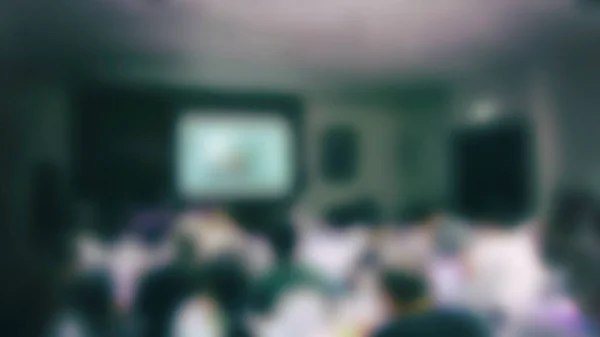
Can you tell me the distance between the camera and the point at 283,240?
95 cm

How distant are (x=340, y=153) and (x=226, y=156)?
0.15 metres

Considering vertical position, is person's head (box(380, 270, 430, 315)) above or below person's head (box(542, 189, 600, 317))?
below

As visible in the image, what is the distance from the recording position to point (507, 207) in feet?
3.23

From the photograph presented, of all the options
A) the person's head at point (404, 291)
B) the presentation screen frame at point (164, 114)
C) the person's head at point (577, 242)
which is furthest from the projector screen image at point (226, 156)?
the person's head at point (577, 242)

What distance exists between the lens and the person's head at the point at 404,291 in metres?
0.96

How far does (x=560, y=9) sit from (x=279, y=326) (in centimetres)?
58

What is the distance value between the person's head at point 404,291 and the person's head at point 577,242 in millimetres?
182

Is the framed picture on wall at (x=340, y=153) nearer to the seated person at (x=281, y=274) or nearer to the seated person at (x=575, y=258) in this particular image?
the seated person at (x=281, y=274)

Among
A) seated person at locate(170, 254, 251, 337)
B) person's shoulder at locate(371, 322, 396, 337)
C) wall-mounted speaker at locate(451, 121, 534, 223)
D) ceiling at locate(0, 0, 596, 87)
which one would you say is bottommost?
person's shoulder at locate(371, 322, 396, 337)

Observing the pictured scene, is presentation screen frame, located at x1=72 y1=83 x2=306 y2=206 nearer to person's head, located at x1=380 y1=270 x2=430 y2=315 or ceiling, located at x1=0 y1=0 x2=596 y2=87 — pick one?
ceiling, located at x1=0 y1=0 x2=596 y2=87

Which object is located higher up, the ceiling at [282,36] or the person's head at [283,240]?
the ceiling at [282,36]

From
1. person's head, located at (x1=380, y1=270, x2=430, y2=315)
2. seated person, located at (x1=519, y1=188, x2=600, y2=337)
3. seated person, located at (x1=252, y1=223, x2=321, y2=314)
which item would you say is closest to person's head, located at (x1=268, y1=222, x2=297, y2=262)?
seated person, located at (x1=252, y1=223, x2=321, y2=314)

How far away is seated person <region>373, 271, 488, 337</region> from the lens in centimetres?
95

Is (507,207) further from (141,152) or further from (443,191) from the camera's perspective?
(141,152)
